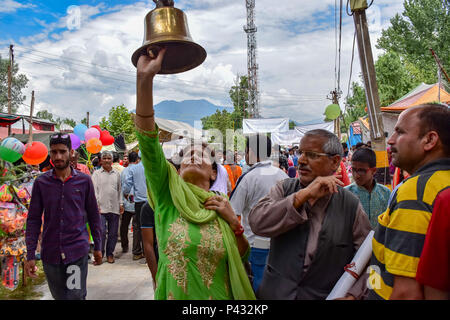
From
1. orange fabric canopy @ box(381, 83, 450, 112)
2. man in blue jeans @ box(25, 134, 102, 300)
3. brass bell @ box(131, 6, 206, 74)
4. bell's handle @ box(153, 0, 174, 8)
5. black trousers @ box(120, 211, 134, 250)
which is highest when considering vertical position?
orange fabric canopy @ box(381, 83, 450, 112)

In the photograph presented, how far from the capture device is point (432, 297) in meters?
1.24

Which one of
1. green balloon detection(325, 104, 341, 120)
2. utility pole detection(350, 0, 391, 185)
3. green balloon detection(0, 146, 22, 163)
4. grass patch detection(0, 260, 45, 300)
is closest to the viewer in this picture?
grass patch detection(0, 260, 45, 300)

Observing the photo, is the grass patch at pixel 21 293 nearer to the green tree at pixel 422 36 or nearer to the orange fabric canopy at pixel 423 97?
the orange fabric canopy at pixel 423 97

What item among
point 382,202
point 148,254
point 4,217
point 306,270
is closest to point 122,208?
point 4,217

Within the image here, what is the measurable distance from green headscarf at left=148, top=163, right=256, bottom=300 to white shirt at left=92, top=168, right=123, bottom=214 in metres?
4.76

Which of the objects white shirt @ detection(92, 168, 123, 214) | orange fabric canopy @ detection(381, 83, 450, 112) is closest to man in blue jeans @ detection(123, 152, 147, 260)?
Result: white shirt @ detection(92, 168, 123, 214)

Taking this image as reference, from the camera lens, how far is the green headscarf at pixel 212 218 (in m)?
1.99

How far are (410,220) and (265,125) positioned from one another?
1596 cm

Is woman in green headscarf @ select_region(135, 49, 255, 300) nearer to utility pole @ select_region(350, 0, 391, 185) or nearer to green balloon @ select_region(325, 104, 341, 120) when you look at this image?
utility pole @ select_region(350, 0, 391, 185)

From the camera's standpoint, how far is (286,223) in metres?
1.78

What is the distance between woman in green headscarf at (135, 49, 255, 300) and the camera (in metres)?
1.96
